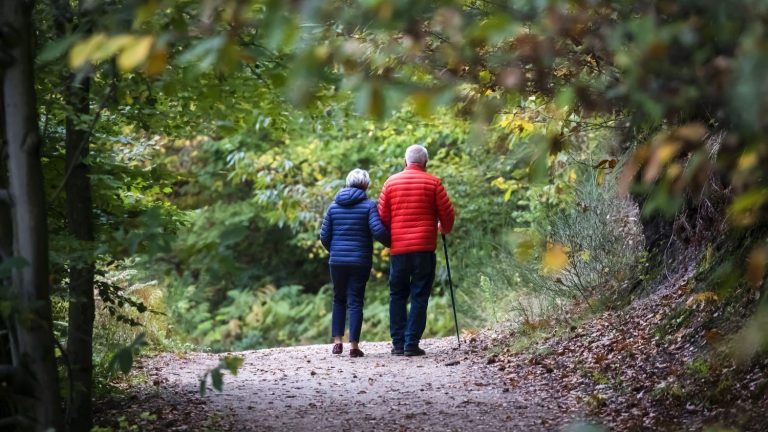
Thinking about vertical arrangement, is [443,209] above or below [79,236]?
above

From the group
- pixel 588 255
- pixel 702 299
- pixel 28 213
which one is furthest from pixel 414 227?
pixel 28 213

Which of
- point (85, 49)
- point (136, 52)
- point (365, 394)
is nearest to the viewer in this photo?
point (136, 52)

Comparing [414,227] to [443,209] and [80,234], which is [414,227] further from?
[80,234]

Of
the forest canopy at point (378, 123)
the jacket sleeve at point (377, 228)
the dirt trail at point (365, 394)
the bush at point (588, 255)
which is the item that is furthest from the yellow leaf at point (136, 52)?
the jacket sleeve at point (377, 228)

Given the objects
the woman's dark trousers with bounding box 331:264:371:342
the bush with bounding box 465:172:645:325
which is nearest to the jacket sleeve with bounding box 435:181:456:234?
the bush with bounding box 465:172:645:325

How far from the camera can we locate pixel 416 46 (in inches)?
138

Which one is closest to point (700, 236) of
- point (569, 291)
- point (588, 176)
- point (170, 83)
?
point (569, 291)

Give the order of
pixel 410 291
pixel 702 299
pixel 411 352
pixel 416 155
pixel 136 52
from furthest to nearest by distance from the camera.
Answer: pixel 410 291 < pixel 411 352 < pixel 416 155 < pixel 702 299 < pixel 136 52

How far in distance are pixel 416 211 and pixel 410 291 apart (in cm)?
98

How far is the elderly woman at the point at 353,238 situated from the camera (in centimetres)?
A: 1046

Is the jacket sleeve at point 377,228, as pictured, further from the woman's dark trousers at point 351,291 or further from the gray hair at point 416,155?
the gray hair at point 416,155

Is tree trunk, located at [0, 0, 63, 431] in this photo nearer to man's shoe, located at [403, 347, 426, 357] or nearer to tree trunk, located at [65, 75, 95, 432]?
tree trunk, located at [65, 75, 95, 432]

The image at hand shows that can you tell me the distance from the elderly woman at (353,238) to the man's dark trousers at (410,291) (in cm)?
32

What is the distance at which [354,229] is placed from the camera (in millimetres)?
10477
